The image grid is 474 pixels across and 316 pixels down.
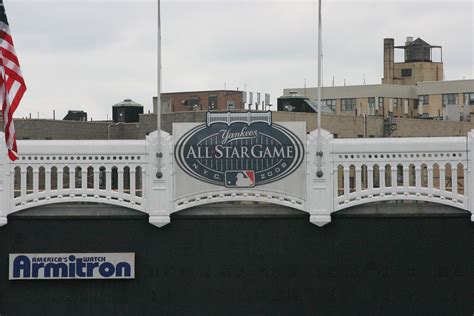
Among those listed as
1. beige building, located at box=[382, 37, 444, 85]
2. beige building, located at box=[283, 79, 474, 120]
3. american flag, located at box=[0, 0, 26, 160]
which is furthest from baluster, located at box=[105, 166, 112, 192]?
beige building, located at box=[382, 37, 444, 85]

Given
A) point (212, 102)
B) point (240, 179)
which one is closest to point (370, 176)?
point (240, 179)

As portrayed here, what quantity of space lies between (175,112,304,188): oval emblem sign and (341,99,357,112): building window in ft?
243

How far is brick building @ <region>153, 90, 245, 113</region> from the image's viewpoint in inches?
3031

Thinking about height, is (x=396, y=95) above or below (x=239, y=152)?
above

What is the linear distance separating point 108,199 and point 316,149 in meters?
5.39

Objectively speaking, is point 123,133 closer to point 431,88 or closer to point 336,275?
point 336,275

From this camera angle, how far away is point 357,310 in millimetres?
33375

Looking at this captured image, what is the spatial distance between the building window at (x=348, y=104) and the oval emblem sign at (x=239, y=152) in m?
74.2

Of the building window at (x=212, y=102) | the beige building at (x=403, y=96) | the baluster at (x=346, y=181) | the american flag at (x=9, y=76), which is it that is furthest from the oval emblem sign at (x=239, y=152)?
the beige building at (x=403, y=96)

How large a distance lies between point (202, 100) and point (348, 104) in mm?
28198

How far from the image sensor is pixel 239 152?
3338cm

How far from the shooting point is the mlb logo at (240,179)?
3331cm

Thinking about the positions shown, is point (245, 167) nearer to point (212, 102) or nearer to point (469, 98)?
point (212, 102)

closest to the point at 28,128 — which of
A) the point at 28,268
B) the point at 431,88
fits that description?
the point at 28,268
